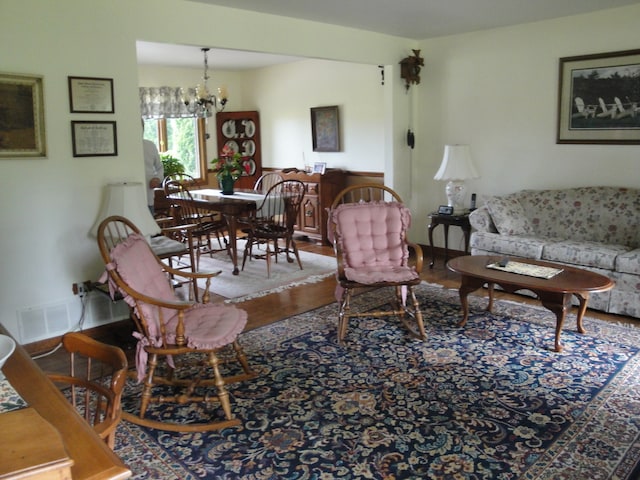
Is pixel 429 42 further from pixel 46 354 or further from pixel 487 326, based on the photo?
pixel 46 354

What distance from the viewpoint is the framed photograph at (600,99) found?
4.75 meters

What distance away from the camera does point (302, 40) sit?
4992 millimetres

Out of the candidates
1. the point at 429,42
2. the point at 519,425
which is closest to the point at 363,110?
the point at 429,42

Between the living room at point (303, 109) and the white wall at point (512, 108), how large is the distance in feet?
0.04

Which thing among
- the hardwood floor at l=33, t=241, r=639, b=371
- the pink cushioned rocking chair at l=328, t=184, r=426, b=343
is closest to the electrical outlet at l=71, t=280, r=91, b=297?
the hardwood floor at l=33, t=241, r=639, b=371

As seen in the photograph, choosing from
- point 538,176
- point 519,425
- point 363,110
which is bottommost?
point 519,425

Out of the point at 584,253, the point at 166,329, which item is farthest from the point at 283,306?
the point at 584,253

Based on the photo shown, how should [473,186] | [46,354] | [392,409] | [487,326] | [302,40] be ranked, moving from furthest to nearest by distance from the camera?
[473,186] < [302,40] < [487,326] < [46,354] < [392,409]

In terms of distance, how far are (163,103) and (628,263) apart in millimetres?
6324

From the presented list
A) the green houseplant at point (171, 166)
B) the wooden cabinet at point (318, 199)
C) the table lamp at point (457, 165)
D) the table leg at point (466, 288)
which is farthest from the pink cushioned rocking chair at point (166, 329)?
the green houseplant at point (171, 166)

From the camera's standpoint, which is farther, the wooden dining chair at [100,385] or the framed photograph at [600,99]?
the framed photograph at [600,99]

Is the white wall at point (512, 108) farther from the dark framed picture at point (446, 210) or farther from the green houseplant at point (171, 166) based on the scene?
the green houseplant at point (171, 166)

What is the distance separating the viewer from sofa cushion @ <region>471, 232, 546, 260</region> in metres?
4.63

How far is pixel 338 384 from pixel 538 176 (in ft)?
11.1
